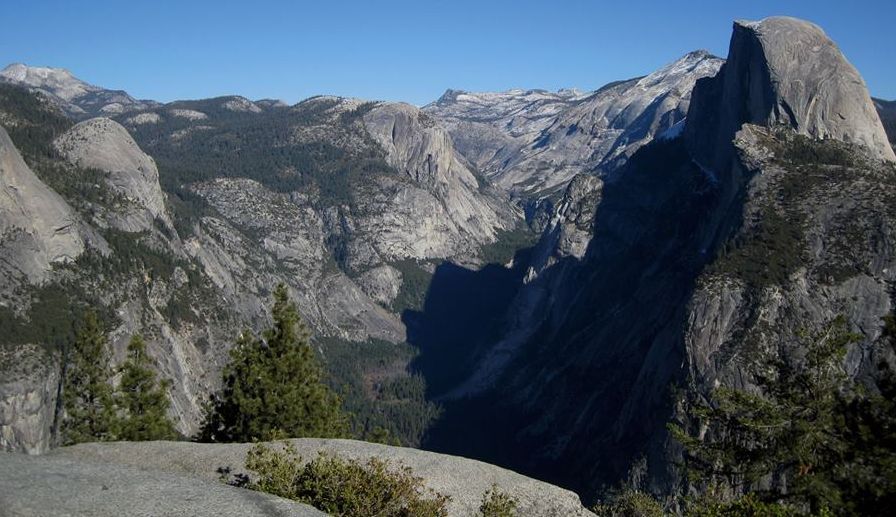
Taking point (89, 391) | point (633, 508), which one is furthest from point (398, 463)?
point (89, 391)

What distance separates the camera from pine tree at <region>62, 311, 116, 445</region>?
155 ft

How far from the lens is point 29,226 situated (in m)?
107

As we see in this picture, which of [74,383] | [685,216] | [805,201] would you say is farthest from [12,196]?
[685,216]

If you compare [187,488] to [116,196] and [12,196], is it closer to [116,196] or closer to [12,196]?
[12,196]

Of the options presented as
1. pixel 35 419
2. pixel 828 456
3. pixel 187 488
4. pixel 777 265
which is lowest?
pixel 35 419

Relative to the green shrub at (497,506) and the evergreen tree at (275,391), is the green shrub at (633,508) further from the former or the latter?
the green shrub at (497,506)

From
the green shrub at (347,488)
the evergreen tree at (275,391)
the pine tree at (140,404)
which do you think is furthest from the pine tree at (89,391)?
the green shrub at (347,488)

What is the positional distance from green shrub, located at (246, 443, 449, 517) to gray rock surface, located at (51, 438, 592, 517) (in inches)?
91.6

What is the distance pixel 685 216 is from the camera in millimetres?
164250

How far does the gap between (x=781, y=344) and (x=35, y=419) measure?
89.2 meters

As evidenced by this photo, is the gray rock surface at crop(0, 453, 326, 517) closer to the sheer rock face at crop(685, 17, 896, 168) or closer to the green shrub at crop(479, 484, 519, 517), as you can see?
the green shrub at crop(479, 484, 519, 517)

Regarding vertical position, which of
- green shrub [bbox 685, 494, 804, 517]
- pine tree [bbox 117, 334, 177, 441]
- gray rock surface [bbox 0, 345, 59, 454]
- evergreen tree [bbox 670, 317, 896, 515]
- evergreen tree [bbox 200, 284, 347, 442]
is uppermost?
evergreen tree [bbox 670, 317, 896, 515]

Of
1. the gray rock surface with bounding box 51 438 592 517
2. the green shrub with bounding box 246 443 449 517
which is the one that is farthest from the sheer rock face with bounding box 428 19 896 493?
the green shrub with bounding box 246 443 449 517

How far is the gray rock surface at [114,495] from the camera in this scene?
1848 cm
